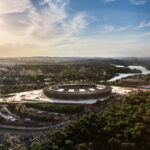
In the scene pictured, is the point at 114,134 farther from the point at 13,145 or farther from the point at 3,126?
the point at 3,126

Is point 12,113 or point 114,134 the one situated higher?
point 114,134

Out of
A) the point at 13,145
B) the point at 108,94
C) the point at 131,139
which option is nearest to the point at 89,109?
the point at 108,94

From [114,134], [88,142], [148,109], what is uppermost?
[148,109]

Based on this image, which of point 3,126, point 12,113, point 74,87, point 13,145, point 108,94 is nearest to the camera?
point 13,145

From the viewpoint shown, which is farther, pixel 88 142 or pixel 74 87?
pixel 74 87

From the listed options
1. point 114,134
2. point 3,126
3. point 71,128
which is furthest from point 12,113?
point 114,134

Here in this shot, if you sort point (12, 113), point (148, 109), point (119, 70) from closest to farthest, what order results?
1. point (148, 109)
2. point (12, 113)
3. point (119, 70)
